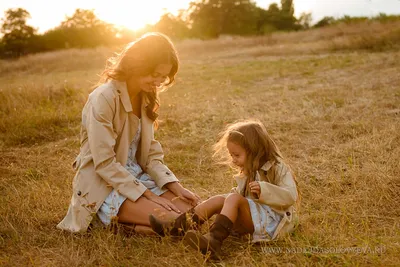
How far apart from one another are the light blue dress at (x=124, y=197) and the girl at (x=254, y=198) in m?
0.35

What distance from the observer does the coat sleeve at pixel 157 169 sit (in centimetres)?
326

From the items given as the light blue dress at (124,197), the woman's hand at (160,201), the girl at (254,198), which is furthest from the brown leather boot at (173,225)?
the light blue dress at (124,197)

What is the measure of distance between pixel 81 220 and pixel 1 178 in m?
2.01

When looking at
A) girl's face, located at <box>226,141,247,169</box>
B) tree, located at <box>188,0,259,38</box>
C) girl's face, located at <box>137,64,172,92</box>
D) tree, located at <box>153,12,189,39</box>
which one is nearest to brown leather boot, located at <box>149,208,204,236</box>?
girl's face, located at <box>226,141,247,169</box>

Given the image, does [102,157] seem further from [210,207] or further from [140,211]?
[210,207]

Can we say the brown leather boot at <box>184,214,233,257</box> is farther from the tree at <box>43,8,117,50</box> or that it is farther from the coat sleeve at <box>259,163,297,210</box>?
the tree at <box>43,8,117,50</box>

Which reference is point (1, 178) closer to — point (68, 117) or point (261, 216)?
point (68, 117)

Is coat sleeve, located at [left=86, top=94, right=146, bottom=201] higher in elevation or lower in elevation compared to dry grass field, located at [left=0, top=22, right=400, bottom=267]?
higher

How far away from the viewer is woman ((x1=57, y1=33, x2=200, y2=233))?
2.90 metres

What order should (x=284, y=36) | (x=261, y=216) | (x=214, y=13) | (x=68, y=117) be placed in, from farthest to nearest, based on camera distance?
(x=214, y=13) < (x=284, y=36) < (x=68, y=117) < (x=261, y=216)

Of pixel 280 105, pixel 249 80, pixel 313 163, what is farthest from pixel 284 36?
pixel 313 163

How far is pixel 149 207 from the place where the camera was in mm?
2887

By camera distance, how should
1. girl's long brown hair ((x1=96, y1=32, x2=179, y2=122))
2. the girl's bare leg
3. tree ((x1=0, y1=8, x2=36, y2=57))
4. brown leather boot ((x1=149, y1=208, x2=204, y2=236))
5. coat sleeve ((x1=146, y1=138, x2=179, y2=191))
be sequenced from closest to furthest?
1. the girl's bare leg
2. brown leather boot ((x1=149, y1=208, x2=204, y2=236))
3. girl's long brown hair ((x1=96, y1=32, x2=179, y2=122))
4. coat sleeve ((x1=146, y1=138, x2=179, y2=191))
5. tree ((x1=0, y1=8, x2=36, y2=57))

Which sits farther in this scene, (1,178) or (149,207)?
(1,178)
